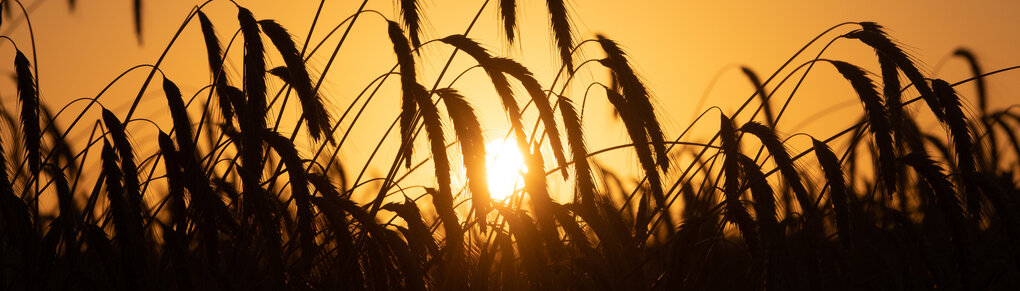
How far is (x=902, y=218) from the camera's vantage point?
366 centimetres

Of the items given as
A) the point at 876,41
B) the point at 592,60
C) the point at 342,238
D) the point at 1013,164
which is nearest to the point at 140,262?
the point at 342,238

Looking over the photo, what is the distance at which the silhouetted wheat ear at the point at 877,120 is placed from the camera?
2.53 meters

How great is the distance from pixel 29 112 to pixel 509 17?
1.68 metres

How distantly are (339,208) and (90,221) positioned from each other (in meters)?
1.33

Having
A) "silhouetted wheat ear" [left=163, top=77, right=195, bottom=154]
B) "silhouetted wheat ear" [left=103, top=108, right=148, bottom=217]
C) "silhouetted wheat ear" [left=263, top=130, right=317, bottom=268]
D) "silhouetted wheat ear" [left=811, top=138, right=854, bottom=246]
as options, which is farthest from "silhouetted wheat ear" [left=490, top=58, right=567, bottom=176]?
"silhouetted wheat ear" [left=103, top=108, right=148, bottom=217]

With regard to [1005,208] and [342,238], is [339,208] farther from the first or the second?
[1005,208]

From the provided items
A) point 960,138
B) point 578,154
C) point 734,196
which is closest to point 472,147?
point 578,154

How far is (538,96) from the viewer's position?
258 centimetres

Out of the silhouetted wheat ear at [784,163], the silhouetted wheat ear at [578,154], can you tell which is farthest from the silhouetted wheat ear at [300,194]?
the silhouetted wheat ear at [784,163]

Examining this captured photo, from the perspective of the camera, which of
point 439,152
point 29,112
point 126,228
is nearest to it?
point 439,152

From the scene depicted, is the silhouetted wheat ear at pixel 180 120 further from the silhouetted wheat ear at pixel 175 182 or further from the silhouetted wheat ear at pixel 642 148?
the silhouetted wheat ear at pixel 642 148

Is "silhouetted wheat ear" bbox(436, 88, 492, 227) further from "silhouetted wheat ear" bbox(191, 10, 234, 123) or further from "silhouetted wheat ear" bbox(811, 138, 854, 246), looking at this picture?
"silhouetted wheat ear" bbox(811, 138, 854, 246)

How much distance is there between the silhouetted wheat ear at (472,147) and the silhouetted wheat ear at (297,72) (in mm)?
449

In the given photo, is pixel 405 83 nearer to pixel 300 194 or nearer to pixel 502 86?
pixel 502 86
